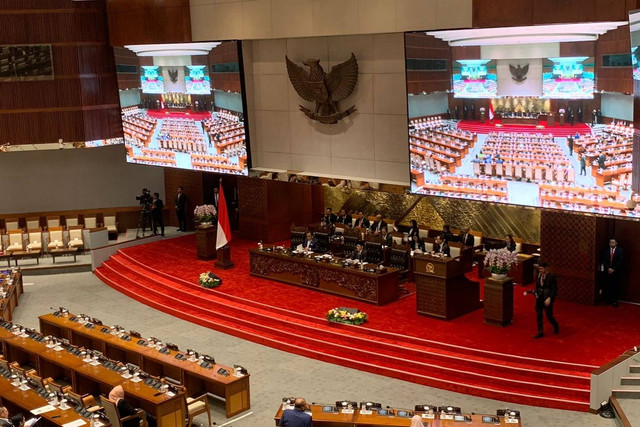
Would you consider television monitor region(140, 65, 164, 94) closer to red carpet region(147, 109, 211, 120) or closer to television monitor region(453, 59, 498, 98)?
red carpet region(147, 109, 211, 120)

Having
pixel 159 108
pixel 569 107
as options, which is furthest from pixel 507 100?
pixel 159 108

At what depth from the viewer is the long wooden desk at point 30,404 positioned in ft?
31.7

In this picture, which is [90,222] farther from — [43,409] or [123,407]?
[123,407]


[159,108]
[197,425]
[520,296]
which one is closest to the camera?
[197,425]

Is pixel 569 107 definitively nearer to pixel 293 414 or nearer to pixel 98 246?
pixel 293 414

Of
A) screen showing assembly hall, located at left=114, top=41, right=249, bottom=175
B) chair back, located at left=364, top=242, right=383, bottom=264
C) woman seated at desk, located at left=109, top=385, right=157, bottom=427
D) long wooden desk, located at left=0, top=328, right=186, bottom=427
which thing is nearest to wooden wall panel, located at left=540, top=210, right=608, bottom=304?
chair back, located at left=364, top=242, right=383, bottom=264

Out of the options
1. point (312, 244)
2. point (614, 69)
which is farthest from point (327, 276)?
point (614, 69)

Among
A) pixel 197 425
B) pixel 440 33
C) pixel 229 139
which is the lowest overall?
pixel 197 425

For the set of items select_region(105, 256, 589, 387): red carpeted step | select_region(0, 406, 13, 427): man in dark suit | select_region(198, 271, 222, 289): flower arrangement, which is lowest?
select_region(105, 256, 589, 387): red carpeted step

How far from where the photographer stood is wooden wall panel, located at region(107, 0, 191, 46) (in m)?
17.5

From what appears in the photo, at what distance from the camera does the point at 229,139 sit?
17.5 meters

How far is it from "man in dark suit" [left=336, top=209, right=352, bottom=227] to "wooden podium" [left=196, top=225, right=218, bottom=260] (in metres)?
2.72

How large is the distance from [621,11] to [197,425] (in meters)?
7.80

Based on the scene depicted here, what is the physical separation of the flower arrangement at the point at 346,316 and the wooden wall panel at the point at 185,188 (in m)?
8.15
